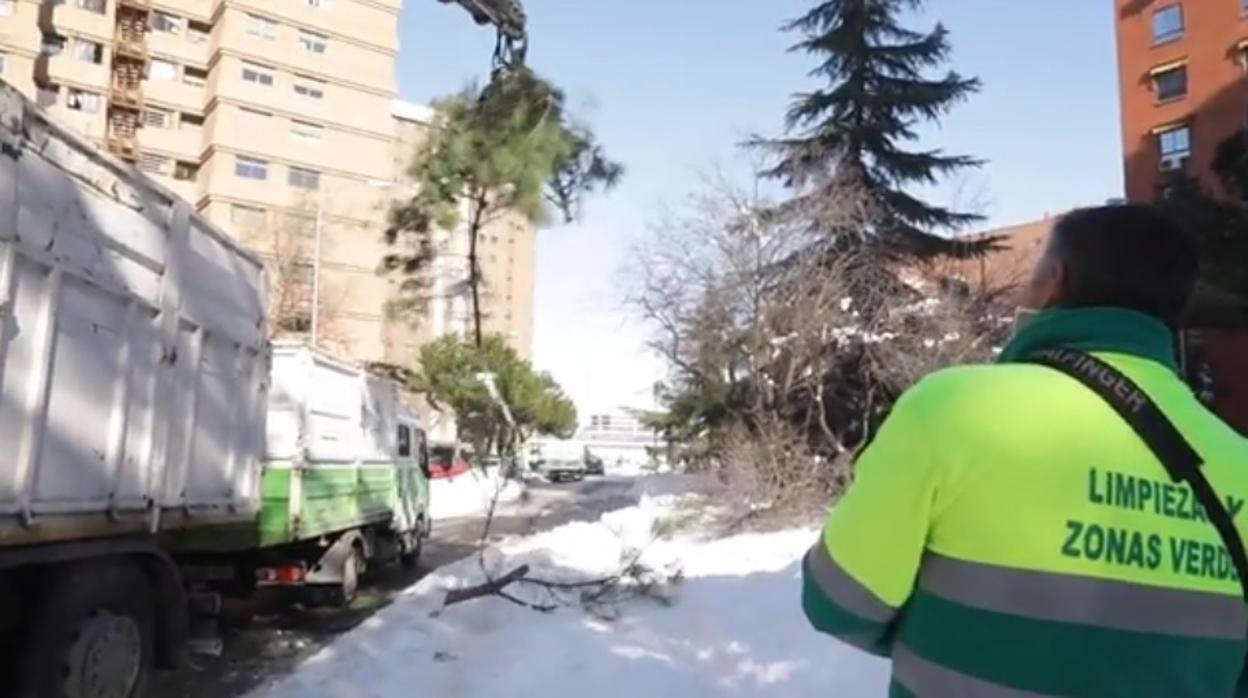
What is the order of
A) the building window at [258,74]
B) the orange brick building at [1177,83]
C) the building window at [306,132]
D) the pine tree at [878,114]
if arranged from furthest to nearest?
1. the building window at [306,132]
2. the building window at [258,74]
3. the orange brick building at [1177,83]
4. the pine tree at [878,114]

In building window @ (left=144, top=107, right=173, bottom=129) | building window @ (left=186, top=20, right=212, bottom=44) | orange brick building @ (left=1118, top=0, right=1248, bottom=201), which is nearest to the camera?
orange brick building @ (left=1118, top=0, right=1248, bottom=201)

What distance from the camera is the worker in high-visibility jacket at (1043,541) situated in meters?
1.50

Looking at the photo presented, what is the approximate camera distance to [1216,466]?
5.28 ft

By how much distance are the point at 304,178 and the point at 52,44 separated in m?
13.8

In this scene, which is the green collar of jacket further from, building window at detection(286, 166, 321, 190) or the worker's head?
building window at detection(286, 166, 321, 190)

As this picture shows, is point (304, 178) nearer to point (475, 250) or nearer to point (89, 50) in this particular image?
point (89, 50)

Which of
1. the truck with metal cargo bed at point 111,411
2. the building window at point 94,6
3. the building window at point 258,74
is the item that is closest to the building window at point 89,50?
the building window at point 94,6

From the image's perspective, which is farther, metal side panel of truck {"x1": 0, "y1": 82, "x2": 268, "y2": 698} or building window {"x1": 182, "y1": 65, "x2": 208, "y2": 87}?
building window {"x1": 182, "y1": 65, "x2": 208, "y2": 87}

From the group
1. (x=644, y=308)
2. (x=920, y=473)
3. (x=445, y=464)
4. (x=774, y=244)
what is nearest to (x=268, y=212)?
(x=445, y=464)

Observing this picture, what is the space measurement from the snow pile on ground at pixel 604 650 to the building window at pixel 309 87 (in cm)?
5133

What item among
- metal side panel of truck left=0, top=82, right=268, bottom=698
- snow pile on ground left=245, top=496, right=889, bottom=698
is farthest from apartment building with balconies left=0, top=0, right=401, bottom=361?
metal side panel of truck left=0, top=82, right=268, bottom=698

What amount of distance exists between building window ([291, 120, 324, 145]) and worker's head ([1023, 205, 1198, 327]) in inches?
2300

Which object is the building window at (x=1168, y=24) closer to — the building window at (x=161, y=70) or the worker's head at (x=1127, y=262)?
the worker's head at (x=1127, y=262)

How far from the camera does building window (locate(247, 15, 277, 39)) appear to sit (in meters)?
53.7
